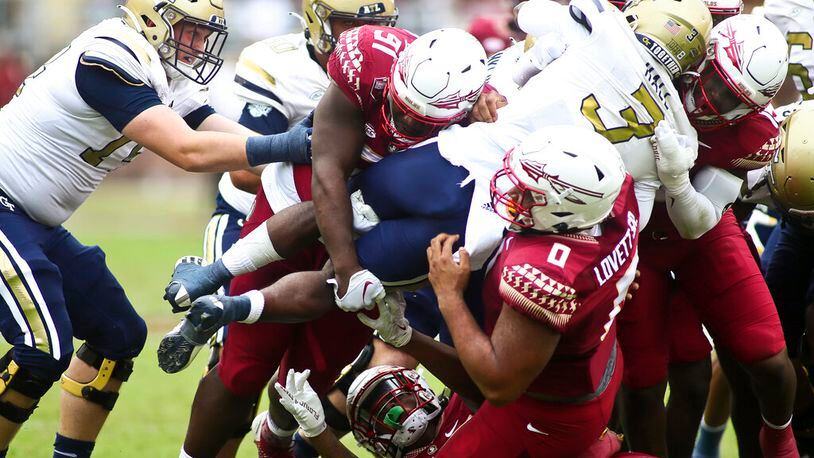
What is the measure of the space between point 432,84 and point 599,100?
68cm

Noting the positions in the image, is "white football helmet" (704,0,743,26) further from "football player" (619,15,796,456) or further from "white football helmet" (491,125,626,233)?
"white football helmet" (491,125,626,233)

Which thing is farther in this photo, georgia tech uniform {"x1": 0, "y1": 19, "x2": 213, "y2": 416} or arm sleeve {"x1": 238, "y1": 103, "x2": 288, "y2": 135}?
arm sleeve {"x1": 238, "y1": 103, "x2": 288, "y2": 135}

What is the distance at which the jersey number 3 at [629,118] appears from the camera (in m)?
4.11

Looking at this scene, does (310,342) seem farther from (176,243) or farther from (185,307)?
(176,243)

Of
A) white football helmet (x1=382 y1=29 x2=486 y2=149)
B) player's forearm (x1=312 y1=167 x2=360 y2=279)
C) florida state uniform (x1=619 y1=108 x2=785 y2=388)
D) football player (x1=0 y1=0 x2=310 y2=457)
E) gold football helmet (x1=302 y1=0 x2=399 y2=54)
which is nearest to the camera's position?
white football helmet (x1=382 y1=29 x2=486 y2=149)

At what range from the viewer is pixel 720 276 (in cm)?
468

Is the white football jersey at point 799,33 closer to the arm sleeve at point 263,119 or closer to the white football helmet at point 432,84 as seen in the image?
the white football helmet at point 432,84

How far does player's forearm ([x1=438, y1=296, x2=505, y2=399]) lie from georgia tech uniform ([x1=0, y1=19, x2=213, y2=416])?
5.49ft

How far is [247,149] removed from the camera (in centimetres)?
441

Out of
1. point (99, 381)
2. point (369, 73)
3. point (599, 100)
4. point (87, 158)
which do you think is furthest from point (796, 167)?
point (99, 381)

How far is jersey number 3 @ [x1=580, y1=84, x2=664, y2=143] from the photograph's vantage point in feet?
13.5

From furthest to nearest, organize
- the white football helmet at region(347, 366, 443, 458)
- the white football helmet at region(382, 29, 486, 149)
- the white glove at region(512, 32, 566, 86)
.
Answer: the white glove at region(512, 32, 566, 86), the white football helmet at region(347, 366, 443, 458), the white football helmet at region(382, 29, 486, 149)

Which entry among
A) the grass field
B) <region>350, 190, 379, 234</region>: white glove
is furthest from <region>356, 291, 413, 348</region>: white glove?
the grass field

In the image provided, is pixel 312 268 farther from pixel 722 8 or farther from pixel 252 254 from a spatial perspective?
pixel 722 8
